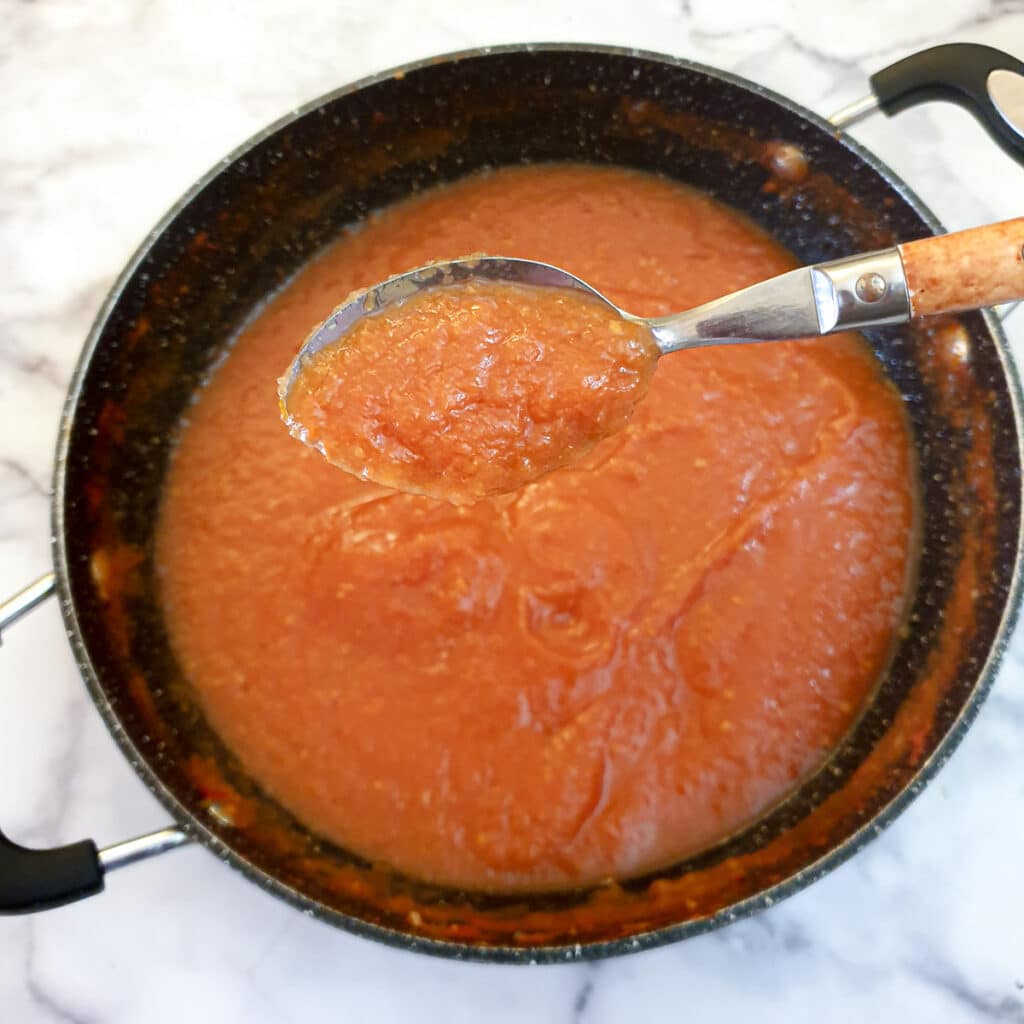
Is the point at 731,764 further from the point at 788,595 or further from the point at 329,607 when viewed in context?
the point at 329,607

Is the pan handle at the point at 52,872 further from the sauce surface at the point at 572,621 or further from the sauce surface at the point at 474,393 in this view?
the sauce surface at the point at 474,393

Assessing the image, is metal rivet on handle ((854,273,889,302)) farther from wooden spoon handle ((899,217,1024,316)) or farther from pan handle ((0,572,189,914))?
pan handle ((0,572,189,914))

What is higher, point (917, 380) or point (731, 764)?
point (917, 380)

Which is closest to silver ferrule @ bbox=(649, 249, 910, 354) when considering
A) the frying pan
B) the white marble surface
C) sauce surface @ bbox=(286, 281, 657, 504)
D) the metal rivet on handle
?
the metal rivet on handle

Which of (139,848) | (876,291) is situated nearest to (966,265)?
(876,291)

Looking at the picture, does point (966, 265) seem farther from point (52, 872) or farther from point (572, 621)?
point (52, 872)

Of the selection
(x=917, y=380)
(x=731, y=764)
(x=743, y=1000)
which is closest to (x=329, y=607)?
(x=731, y=764)
